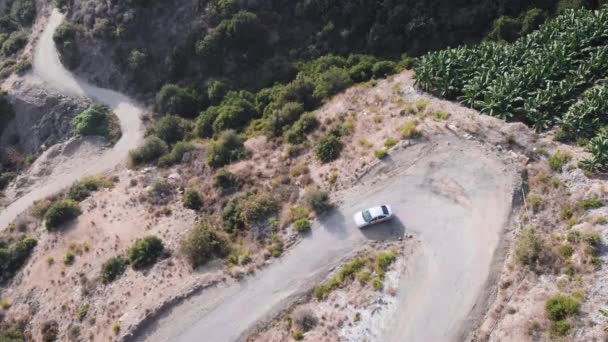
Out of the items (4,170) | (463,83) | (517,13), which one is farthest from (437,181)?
(4,170)

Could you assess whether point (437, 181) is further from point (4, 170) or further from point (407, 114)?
point (4, 170)

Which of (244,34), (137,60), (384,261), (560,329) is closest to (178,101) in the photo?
(137,60)

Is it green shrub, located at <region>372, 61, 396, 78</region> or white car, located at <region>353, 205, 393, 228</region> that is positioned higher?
green shrub, located at <region>372, 61, 396, 78</region>

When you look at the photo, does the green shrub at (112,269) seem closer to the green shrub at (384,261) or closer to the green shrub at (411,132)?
the green shrub at (384,261)

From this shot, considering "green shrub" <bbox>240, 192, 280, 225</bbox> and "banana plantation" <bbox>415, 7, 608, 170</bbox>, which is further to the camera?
"green shrub" <bbox>240, 192, 280, 225</bbox>

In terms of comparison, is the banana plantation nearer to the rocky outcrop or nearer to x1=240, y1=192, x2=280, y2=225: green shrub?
x1=240, y1=192, x2=280, y2=225: green shrub

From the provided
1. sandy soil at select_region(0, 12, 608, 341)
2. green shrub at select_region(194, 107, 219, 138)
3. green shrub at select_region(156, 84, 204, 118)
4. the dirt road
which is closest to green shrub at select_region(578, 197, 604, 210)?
sandy soil at select_region(0, 12, 608, 341)
